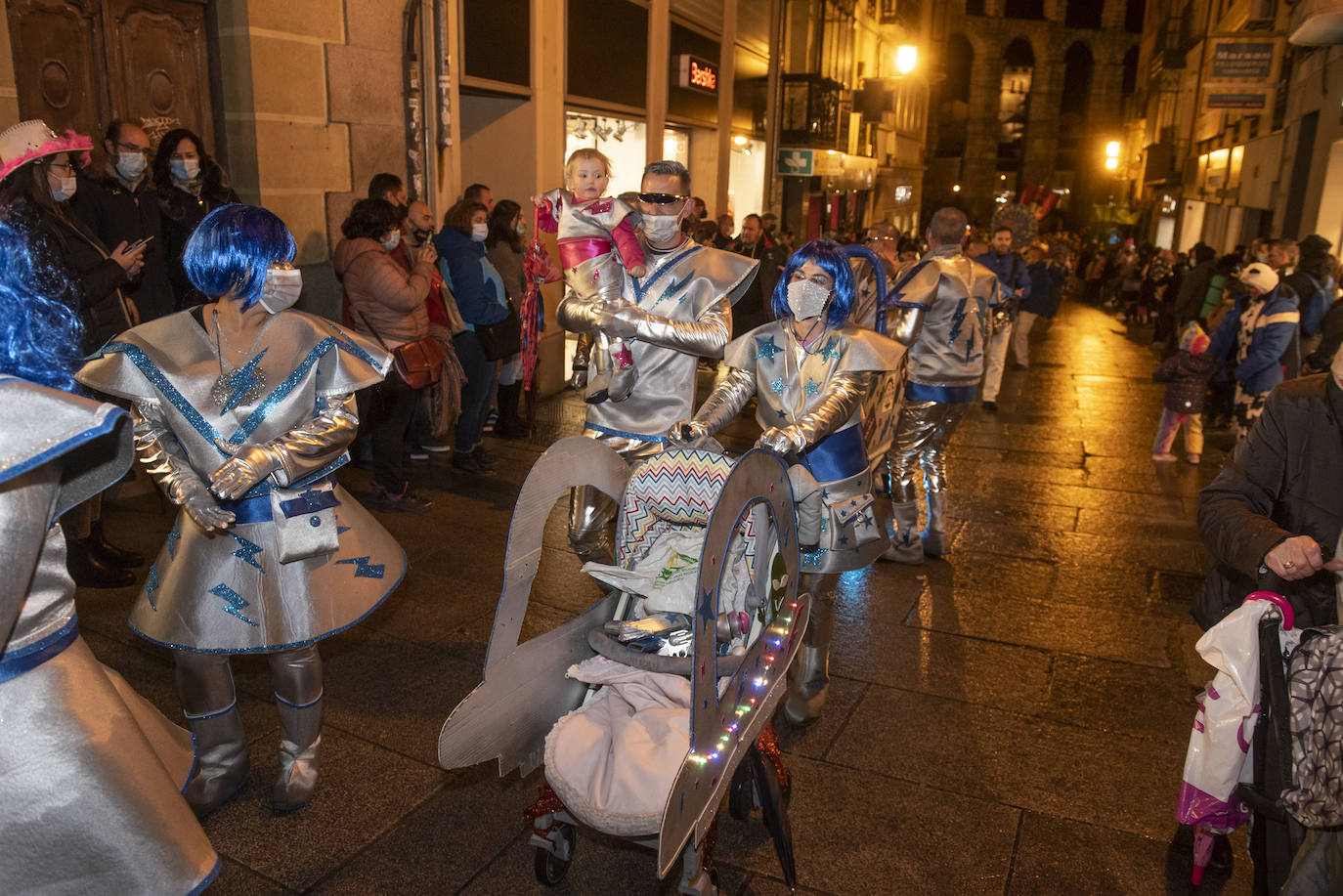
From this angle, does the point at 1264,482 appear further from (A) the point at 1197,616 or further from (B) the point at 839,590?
(B) the point at 839,590

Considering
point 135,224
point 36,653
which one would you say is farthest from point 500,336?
point 36,653

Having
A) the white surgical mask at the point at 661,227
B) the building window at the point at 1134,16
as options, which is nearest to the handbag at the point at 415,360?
the white surgical mask at the point at 661,227

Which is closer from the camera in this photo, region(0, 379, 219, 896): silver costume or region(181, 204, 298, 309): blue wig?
region(0, 379, 219, 896): silver costume

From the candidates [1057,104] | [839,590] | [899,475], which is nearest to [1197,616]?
[839,590]

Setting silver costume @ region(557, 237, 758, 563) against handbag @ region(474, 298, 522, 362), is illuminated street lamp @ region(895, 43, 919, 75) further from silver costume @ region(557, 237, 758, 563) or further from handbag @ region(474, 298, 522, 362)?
silver costume @ region(557, 237, 758, 563)

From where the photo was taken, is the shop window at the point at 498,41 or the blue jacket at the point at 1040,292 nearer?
the shop window at the point at 498,41

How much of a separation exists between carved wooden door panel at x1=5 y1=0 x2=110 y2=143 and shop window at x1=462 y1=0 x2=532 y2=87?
3324 mm

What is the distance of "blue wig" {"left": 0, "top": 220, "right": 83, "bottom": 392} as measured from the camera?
69.9 inches

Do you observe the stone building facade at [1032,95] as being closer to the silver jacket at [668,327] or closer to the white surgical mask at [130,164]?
the white surgical mask at [130,164]

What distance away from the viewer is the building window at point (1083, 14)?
5478cm

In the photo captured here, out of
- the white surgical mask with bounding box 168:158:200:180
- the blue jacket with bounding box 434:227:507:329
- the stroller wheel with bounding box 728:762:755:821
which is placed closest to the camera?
the stroller wheel with bounding box 728:762:755:821

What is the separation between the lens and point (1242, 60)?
16.5 meters

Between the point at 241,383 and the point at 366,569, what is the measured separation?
734mm

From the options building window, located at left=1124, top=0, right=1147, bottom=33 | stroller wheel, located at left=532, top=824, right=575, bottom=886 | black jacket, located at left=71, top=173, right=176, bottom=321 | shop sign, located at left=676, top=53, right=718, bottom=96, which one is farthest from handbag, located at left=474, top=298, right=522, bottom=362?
building window, located at left=1124, top=0, right=1147, bottom=33
